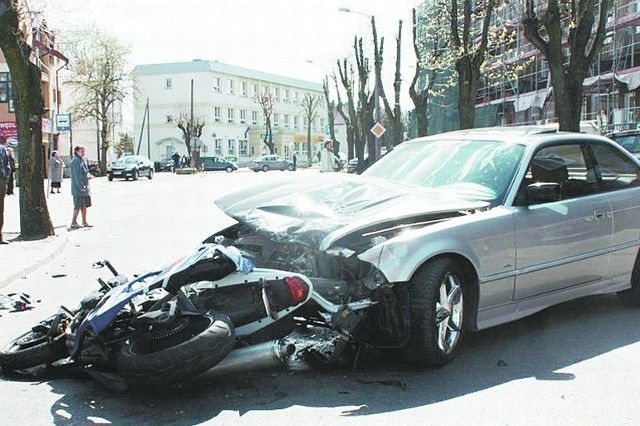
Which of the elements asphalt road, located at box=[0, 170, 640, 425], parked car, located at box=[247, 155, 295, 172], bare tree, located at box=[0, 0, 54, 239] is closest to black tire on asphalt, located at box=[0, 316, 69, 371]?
asphalt road, located at box=[0, 170, 640, 425]

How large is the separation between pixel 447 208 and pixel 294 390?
173 cm

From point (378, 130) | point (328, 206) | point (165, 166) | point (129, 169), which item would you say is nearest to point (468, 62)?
point (378, 130)

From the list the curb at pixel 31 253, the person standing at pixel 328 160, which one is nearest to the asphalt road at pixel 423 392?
the curb at pixel 31 253

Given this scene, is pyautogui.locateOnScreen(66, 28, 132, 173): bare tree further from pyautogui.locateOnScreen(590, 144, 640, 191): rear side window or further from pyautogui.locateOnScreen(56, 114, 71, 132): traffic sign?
pyautogui.locateOnScreen(590, 144, 640, 191): rear side window

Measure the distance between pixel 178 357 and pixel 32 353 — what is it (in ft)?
4.25

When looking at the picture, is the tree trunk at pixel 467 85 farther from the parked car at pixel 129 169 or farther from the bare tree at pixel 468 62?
the parked car at pixel 129 169

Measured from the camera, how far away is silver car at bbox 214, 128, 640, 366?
458cm

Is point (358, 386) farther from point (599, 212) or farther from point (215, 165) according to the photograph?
point (215, 165)

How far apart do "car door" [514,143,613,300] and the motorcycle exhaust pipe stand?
197 cm

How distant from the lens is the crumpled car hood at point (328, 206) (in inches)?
185

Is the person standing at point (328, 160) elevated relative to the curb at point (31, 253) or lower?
elevated

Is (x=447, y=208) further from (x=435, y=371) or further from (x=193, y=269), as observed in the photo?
(x=193, y=269)

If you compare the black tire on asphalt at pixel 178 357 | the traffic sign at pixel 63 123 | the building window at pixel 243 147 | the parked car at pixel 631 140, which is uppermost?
the building window at pixel 243 147

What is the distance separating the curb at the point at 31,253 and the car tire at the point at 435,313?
5.70 m
